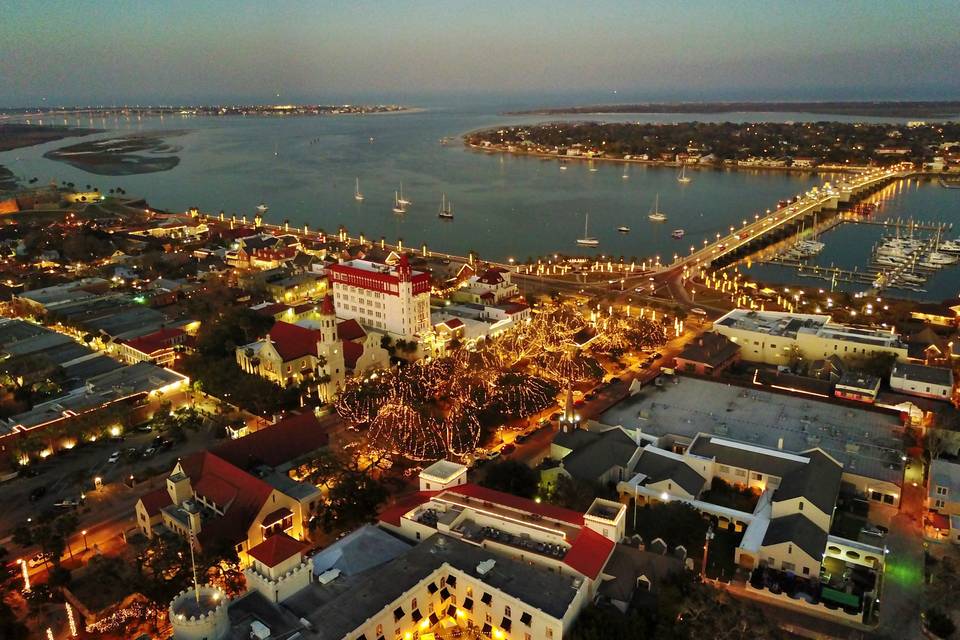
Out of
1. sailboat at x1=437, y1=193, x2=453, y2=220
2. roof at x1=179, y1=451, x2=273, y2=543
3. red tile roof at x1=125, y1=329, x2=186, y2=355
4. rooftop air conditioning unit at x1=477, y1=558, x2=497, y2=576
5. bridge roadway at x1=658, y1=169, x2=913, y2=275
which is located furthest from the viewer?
sailboat at x1=437, y1=193, x2=453, y2=220

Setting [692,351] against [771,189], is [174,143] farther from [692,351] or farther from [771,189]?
[692,351]

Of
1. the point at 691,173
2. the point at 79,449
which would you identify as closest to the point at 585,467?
the point at 79,449

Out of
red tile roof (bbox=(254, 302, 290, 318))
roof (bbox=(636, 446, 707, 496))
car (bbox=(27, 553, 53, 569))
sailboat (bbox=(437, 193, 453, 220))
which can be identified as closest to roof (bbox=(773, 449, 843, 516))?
roof (bbox=(636, 446, 707, 496))

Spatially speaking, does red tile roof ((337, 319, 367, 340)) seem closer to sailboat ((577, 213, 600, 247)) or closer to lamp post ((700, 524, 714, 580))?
lamp post ((700, 524, 714, 580))

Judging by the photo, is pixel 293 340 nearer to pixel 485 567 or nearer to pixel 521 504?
pixel 521 504

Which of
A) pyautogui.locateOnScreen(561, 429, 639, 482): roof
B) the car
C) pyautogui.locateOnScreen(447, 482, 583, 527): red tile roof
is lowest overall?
the car
